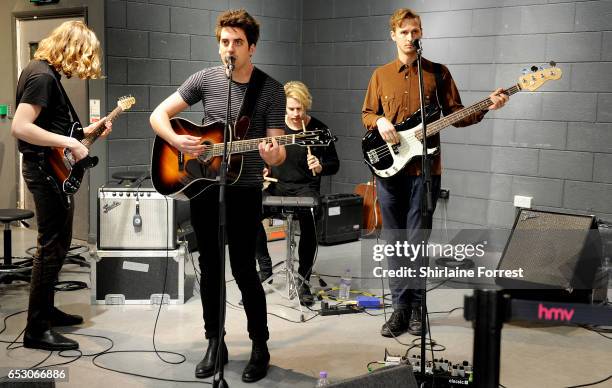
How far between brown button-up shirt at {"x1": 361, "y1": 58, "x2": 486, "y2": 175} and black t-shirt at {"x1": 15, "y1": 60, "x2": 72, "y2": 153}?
1.63 metres

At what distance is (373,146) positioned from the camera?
4105 mm

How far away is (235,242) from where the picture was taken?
337 centimetres

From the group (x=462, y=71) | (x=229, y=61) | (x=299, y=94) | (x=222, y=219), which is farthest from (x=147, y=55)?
(x=222, y=219)

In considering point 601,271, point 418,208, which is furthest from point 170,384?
point 601,271

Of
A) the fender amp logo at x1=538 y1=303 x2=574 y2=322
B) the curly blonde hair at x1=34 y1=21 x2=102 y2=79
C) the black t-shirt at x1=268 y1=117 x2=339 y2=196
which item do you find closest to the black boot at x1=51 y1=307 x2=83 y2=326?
the curly blonde hair at x1=34 y1=21 x2=102 y2=79

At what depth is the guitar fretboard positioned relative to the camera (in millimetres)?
3260

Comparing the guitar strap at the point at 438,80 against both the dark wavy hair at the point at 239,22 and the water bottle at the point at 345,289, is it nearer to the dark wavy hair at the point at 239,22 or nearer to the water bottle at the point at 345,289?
the dark wavy hair at the point at 239,22

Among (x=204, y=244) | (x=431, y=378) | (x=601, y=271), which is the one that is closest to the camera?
(x=431, y=378)

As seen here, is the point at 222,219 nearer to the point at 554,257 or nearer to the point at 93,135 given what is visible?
the point at 93,135

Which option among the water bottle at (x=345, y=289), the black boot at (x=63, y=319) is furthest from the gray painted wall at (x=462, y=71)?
the black boot at (x=63, y=319)

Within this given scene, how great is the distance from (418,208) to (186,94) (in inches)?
56.5

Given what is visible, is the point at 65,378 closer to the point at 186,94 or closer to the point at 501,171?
the point at 186,94

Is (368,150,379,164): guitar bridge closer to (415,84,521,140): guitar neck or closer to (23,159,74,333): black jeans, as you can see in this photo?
(415,84,521,140): guitar neck

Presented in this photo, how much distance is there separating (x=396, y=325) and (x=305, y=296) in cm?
82
